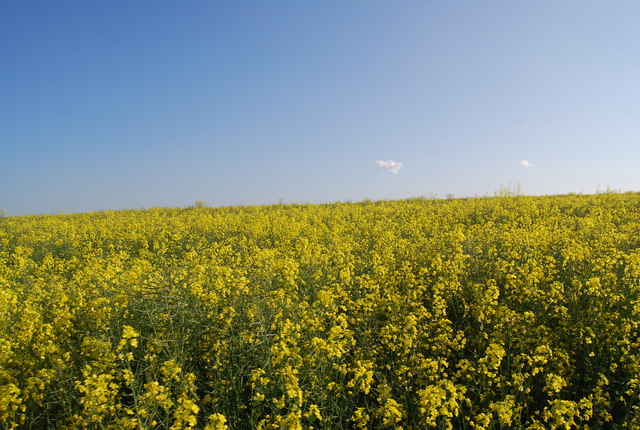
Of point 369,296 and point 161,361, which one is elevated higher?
point 369,296

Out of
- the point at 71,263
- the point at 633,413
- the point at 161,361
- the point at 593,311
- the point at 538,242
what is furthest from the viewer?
the point at 71,263

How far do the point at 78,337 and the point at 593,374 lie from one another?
573 centimetres

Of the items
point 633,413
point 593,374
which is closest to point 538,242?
point 593,374

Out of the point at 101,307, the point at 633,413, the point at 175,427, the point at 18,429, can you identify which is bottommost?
the point at 18,429

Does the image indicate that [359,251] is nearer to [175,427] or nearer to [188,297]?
[188,297]

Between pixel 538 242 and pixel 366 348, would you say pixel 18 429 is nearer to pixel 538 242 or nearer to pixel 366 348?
pixel 366 348

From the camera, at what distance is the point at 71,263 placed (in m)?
8.68

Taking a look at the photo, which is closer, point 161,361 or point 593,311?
point 161,361

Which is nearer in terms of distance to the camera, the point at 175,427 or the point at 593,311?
the point at 175,427

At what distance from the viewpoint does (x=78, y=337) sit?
4270mm

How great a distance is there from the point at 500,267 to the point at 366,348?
305cm

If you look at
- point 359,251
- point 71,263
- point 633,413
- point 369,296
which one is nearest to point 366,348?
point 369,296

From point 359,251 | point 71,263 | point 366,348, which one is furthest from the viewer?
point 71,263

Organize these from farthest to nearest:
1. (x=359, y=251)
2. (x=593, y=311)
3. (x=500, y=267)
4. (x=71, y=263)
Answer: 1. (x=71, y=263)
2. (x=359, y=251)
3. (x=500, y=267)
4. (x=593, y=311)
